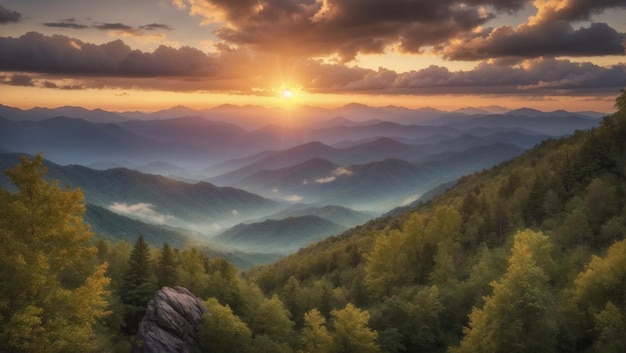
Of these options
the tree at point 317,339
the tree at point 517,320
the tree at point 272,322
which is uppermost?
the tree at point 517,320

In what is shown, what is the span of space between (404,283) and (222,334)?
35.4 m

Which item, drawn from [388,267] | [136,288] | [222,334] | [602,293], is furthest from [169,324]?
[602,293]

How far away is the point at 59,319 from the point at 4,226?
6328 mm

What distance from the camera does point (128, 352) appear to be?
5028cm

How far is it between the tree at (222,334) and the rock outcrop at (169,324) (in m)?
1.53

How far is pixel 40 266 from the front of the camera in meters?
23.1

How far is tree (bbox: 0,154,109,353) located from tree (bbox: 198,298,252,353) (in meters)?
27.7

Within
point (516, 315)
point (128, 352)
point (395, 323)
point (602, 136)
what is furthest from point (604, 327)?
point (602, 136)

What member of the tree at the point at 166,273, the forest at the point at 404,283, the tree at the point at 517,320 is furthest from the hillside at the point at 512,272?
the tree at the point at 166,273

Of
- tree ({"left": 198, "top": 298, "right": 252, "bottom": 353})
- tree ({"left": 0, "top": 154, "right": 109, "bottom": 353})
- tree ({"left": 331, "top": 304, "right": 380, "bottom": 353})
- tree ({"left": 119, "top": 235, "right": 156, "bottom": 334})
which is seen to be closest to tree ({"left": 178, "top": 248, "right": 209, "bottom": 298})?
tree ({"left": 119, "top": 235, "right": 156, "bottom": 334})

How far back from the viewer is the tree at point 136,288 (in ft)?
192

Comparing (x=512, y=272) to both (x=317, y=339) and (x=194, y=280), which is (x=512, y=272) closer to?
(x=317, y=339)

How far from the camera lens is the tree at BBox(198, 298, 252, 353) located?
169 ft

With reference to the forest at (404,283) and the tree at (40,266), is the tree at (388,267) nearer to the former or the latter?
the forest at (404,283)
